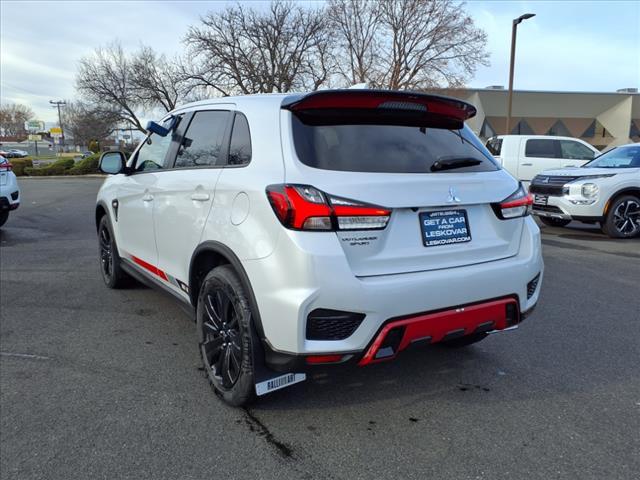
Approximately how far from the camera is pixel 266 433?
2.70 meters

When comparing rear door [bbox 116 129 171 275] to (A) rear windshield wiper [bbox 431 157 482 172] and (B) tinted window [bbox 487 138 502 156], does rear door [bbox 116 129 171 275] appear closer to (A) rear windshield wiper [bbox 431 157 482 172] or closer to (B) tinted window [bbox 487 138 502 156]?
(A) rear windshield wiper [bbox 431 157 482 172]

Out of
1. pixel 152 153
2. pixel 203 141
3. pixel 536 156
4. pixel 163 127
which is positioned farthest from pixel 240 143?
pixel 536 156

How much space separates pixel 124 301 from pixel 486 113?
117 feet

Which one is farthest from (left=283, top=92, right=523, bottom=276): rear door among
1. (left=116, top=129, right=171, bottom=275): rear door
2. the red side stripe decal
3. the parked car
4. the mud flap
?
the parked car

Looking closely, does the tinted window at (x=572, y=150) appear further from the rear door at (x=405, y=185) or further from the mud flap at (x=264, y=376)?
the mud flap at (x=264, y=376)

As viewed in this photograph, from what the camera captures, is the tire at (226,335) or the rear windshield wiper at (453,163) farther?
the rear windshield wiper at (453,163)

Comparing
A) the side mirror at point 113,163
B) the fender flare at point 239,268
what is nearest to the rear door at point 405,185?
the fender flare at point 239,268

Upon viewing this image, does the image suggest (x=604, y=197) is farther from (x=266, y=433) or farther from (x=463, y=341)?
(x=266, y=433)

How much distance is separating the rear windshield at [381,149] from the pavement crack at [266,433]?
145 cm

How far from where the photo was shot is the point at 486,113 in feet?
119

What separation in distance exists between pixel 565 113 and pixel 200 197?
41.7 meters

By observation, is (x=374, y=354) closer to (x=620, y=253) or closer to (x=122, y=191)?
(x=122, y=191)

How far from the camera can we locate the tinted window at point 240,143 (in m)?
2.81

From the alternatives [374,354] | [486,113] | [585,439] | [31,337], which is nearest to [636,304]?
[585,439]
